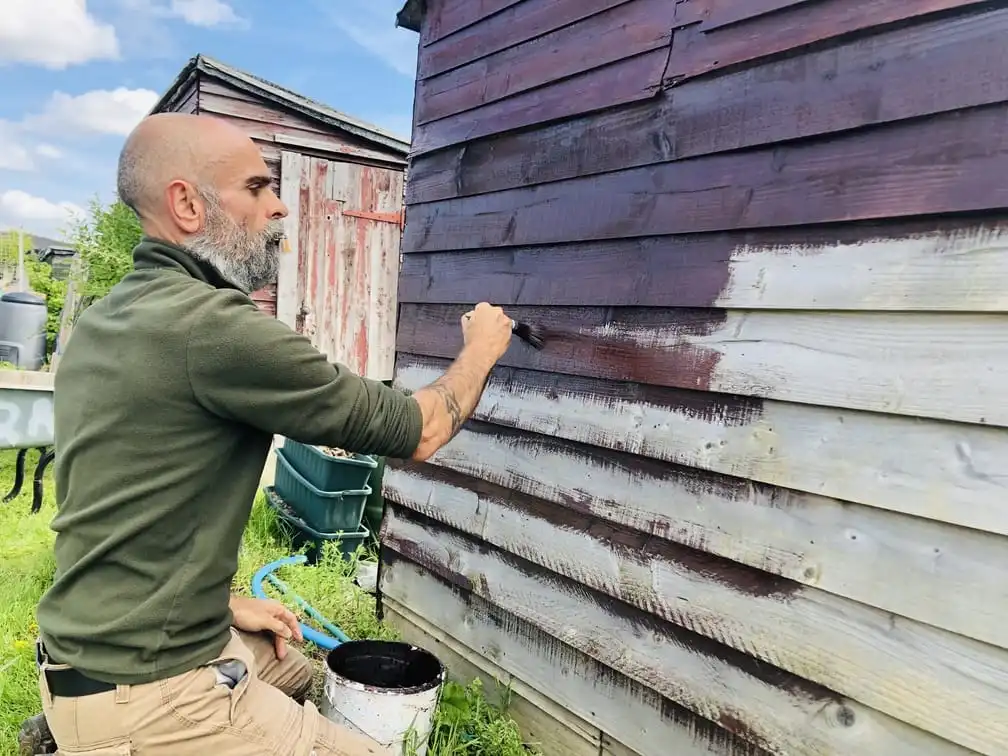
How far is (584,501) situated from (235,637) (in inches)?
47.5

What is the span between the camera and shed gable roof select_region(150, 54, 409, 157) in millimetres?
7535

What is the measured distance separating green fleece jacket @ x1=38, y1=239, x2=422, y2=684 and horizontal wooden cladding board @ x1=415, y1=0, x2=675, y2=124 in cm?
149

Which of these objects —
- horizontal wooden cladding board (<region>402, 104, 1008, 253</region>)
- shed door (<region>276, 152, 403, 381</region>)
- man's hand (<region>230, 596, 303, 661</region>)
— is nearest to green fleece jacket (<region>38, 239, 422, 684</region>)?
man's hand (<region>230, 596, 303, 661</region>)

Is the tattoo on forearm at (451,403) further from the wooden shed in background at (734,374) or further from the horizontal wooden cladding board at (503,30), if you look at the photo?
the horizontal wooden cladding board at (503,30)

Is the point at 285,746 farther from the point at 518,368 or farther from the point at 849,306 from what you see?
the point at 849,306

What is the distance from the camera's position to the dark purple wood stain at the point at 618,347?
7.39 ft

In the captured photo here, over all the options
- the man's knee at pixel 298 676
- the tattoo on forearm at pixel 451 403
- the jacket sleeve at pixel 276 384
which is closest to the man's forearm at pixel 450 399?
the tattoo on forearm at pixel 451 403

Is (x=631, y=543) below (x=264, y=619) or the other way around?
the other way around

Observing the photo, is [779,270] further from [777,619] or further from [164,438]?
[164,438]

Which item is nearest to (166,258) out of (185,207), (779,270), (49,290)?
(185,207)

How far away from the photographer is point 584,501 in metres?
2.64

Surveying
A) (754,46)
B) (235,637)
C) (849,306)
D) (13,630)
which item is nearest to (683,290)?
(849,306)

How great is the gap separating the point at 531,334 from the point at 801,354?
1.06 m

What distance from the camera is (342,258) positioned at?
8.09 metres
